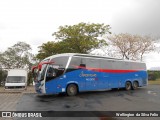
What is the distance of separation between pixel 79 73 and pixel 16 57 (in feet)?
149

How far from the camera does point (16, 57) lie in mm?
63000

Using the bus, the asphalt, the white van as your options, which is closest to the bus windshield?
the bus

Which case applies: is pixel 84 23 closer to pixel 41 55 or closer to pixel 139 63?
pixel 41 55

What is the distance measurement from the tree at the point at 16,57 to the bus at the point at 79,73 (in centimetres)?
4164

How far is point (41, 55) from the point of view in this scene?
1980 inches

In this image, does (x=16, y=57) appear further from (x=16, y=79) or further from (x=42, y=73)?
(x=42, y=73)

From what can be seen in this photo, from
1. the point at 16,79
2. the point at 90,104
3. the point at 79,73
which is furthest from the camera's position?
the point at 16,79

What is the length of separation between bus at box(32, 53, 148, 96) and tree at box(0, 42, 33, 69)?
4164cm

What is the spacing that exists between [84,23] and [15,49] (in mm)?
27243

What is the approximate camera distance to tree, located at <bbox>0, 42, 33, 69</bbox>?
62.4 m

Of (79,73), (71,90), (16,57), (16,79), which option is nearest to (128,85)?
(79,73)

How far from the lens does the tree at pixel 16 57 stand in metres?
62.4

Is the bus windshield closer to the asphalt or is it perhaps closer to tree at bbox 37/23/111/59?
the asphalt

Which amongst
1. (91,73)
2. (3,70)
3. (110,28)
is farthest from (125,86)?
(3,70)
